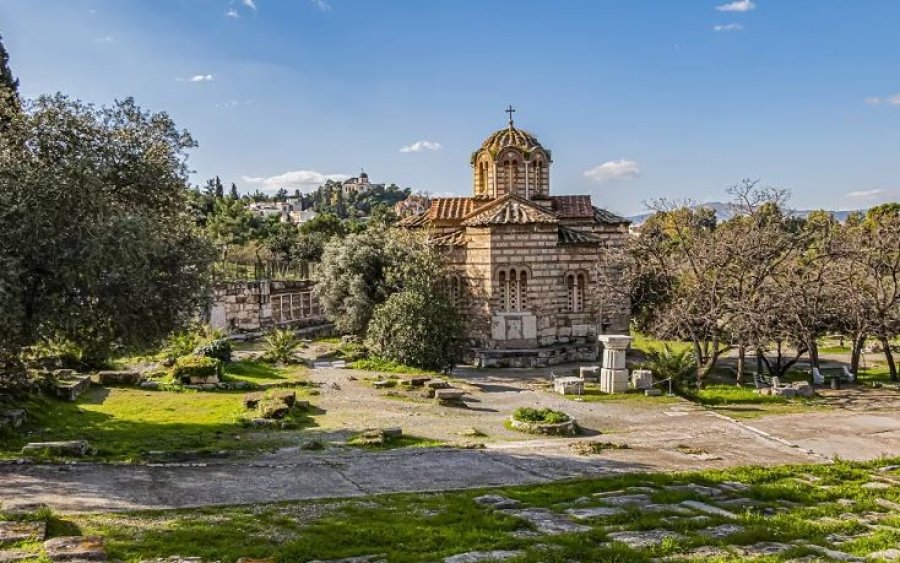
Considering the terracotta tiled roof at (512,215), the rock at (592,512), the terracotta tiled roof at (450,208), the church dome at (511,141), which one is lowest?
the rock at (592,512)

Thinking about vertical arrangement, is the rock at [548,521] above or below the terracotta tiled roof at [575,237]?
below

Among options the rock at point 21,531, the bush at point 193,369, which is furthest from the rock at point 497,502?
the bush at point 193,369

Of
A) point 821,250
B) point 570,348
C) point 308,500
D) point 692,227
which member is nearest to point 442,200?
point 570,348

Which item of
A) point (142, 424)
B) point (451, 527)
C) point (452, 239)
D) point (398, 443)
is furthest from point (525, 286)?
point (451, 527)

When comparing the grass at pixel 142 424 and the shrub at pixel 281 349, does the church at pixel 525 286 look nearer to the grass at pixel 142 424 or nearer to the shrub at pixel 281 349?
the shrub at pixel 281 349

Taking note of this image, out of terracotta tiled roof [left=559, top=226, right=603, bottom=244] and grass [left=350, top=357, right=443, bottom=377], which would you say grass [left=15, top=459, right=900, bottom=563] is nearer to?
grass [left=350, top=357, right=443, bottom=377]

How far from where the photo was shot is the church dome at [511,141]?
30609 mm

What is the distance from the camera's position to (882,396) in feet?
66.2

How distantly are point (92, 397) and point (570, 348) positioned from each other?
54.6 feet

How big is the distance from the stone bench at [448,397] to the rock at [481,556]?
1057cm

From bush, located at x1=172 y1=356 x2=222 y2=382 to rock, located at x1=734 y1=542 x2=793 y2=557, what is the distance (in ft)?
49.1

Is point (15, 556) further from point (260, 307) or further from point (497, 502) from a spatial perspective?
point (260, 307)

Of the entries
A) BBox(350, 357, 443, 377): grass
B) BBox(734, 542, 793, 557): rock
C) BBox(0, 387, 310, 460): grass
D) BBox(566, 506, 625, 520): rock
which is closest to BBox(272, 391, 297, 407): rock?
BBox(0, 387, 310, 460): grass

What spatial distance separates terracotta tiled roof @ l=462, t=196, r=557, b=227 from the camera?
26266 mm
